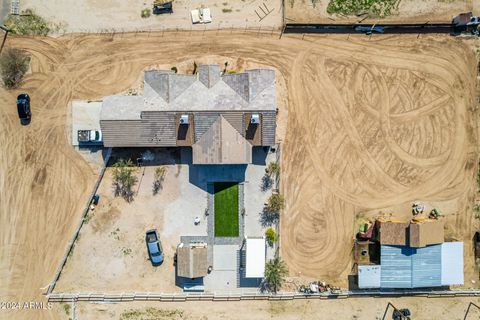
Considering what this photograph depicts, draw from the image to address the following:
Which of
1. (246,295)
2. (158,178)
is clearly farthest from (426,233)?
(158,178)

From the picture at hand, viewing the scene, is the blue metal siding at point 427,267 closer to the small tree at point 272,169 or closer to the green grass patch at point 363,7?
the small tree at point 272,169

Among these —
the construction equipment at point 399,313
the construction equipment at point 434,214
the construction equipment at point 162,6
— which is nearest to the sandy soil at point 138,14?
the construction equipment at point 162,6

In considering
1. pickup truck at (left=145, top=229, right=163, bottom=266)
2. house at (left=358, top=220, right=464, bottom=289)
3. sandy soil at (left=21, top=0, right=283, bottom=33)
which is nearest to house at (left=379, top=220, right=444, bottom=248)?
house at (left=358, top=220, right=464, bottom=289)

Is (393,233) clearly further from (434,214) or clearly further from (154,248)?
(154,248)

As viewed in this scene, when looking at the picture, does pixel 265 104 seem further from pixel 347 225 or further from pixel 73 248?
pixel 73 248

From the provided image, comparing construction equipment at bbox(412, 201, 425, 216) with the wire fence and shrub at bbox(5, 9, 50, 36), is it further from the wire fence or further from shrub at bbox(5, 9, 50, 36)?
shrub at bbox(5, 9, 50, 36)
